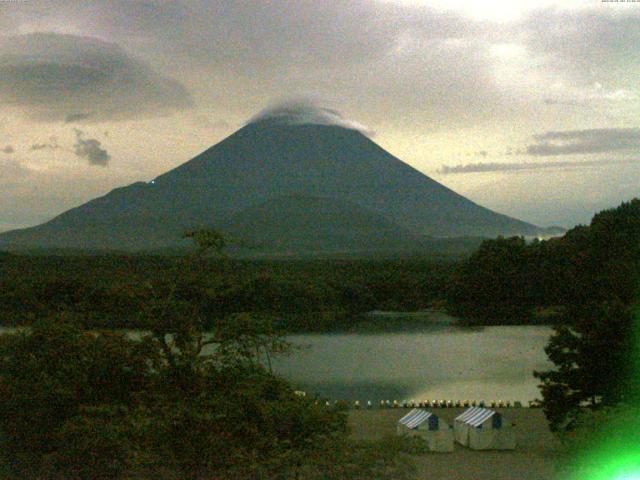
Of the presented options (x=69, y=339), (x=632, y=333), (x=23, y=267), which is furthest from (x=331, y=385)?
(x=23, y=267)

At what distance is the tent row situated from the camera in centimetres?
1052

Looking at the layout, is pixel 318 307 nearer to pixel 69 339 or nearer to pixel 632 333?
pixel 632 333

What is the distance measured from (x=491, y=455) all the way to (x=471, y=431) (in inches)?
22.9

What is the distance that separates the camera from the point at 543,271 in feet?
115

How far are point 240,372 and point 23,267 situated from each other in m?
31.2

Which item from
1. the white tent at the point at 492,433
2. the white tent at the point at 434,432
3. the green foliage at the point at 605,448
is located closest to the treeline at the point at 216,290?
the white tent at the point at 434,432

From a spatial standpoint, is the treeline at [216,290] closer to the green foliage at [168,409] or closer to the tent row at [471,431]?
the green foliage at [168,409]

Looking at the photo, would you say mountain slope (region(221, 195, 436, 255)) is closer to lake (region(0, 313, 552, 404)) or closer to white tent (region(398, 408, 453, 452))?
lake (region(0, 313, 552, 404))

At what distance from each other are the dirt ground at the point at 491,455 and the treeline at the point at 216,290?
2.27 m

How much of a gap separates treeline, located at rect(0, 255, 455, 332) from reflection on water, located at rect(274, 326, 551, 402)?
202cm

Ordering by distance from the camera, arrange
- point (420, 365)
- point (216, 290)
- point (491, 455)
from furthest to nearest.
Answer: point (420, 365) < point (491, 455) < point (216, 290)

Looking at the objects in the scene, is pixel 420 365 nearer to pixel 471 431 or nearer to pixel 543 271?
pixel 471 431

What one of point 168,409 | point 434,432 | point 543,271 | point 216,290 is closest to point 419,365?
point 434,432

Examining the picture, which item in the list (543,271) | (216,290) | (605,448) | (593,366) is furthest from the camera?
(543,271)
